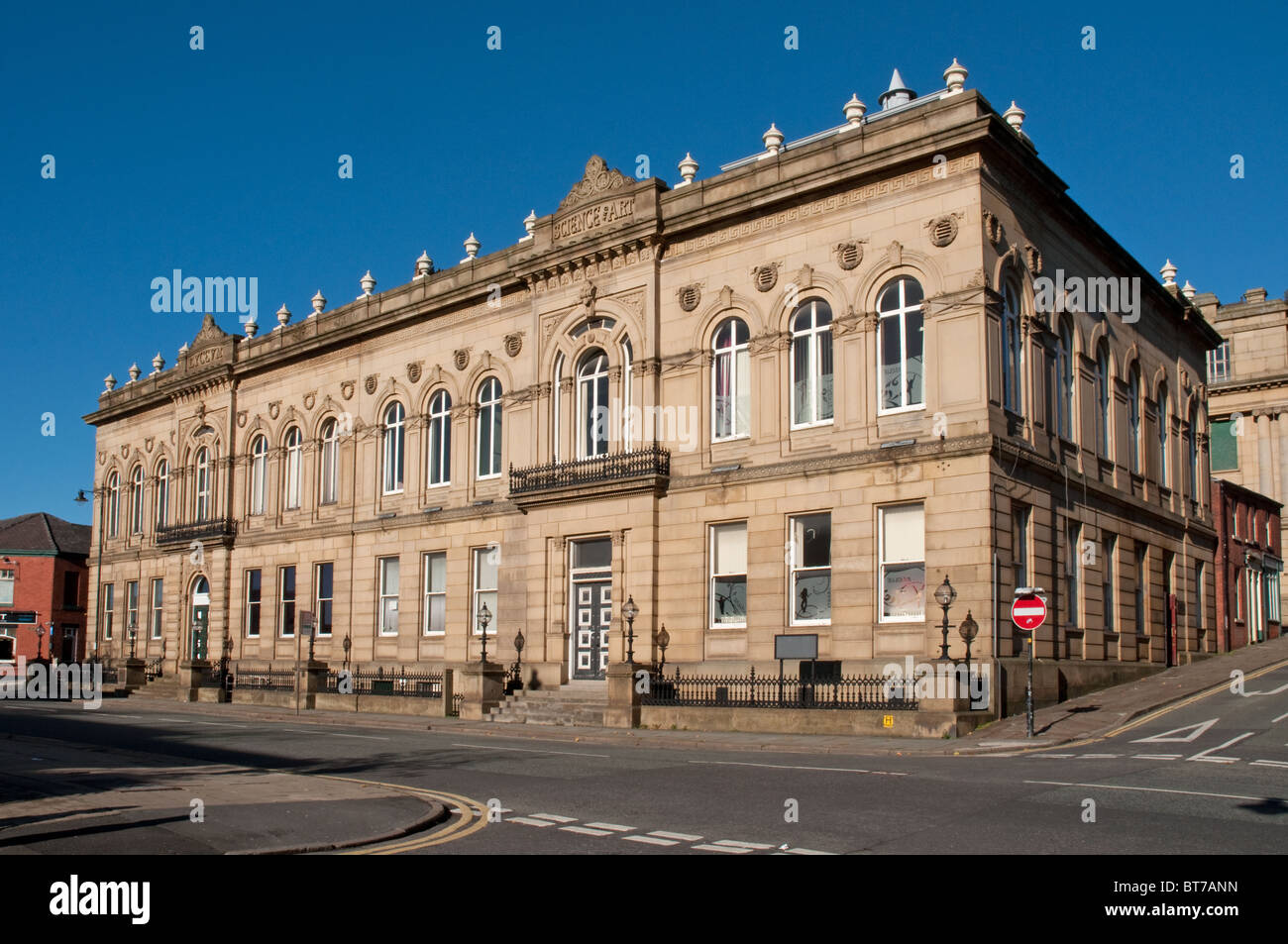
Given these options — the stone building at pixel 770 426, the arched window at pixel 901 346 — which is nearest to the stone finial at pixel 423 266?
the stone building at pixel 770 426

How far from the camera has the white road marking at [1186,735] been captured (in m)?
20.9

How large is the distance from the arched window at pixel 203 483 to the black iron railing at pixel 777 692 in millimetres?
28080

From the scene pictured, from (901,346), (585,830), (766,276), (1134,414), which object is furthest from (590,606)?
(585,830)

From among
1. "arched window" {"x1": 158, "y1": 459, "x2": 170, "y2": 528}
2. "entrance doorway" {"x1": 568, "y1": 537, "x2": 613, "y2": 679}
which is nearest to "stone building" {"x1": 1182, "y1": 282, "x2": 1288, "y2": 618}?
"entrance doorway" {"x1": 568, "y1": 537, "x2": 613, "y2": 679}

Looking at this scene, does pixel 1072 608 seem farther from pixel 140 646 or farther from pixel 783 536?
pixel 140 646

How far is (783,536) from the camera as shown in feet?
93.9

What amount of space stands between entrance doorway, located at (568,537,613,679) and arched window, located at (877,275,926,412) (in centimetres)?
926

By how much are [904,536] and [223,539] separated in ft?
101

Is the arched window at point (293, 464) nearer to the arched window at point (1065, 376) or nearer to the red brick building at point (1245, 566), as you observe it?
the arched window at point (1065, 376)

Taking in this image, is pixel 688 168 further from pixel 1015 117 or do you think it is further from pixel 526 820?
pixel 526 820

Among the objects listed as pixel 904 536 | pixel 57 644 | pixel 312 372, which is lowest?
pixel 57 644
